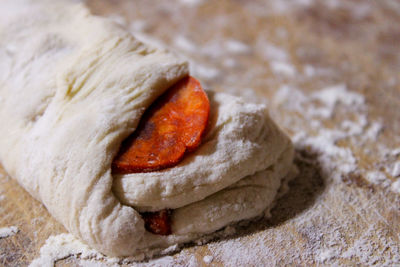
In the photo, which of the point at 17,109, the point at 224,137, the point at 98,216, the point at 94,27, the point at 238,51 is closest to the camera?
the point at 98,216

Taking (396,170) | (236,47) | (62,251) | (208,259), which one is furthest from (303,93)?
(62,251)

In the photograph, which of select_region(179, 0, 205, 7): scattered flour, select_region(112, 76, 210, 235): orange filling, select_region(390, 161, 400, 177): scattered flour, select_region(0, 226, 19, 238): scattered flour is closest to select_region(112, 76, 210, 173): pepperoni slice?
select_region(112, 76, 210, 235): orange filling

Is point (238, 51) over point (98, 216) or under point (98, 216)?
under

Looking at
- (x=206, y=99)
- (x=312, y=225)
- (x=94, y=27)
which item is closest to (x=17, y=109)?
(x=94, y=27)

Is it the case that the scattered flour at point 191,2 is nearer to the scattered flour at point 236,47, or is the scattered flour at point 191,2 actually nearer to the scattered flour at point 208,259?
the scattered flour at point 236,47

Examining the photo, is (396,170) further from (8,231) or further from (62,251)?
(8,231)

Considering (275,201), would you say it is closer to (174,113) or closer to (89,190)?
(174,113)

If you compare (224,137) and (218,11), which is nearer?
(224,137)
